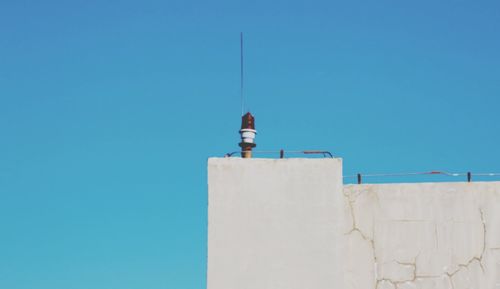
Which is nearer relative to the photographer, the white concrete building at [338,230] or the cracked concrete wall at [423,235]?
the white concrete building at [338,230]

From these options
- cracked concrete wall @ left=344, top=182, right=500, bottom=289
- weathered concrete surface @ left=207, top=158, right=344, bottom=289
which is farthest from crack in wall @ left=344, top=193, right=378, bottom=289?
weathered concrete surface @ left=207, top=158, right=344, bottom=289

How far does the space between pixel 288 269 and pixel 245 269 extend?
500 millimetres

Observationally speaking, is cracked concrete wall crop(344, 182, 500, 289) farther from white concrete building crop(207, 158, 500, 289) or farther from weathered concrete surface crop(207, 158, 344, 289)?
weathered concrete surface crop(207, 158, 344, 289)

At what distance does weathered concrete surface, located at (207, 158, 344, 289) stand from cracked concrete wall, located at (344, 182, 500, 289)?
31 cm

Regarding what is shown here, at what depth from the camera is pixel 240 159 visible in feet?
29.6

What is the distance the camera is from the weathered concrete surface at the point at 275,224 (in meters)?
8.69

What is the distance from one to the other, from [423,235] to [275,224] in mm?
1785

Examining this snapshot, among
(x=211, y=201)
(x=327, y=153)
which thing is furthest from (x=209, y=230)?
(x=327, y=153)

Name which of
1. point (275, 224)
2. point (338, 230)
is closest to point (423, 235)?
point (338, 230)

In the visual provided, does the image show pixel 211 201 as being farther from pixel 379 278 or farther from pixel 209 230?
pixel 379 278

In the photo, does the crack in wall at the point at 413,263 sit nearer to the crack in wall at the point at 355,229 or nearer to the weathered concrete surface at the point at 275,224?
the crack in wall at the point at 355,229

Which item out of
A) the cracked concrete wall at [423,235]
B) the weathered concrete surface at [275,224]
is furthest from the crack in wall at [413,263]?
the weathered concrete surface at [275,224]

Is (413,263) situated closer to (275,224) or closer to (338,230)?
(338,230)

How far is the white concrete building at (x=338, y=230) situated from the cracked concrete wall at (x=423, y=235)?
1 centimetres
